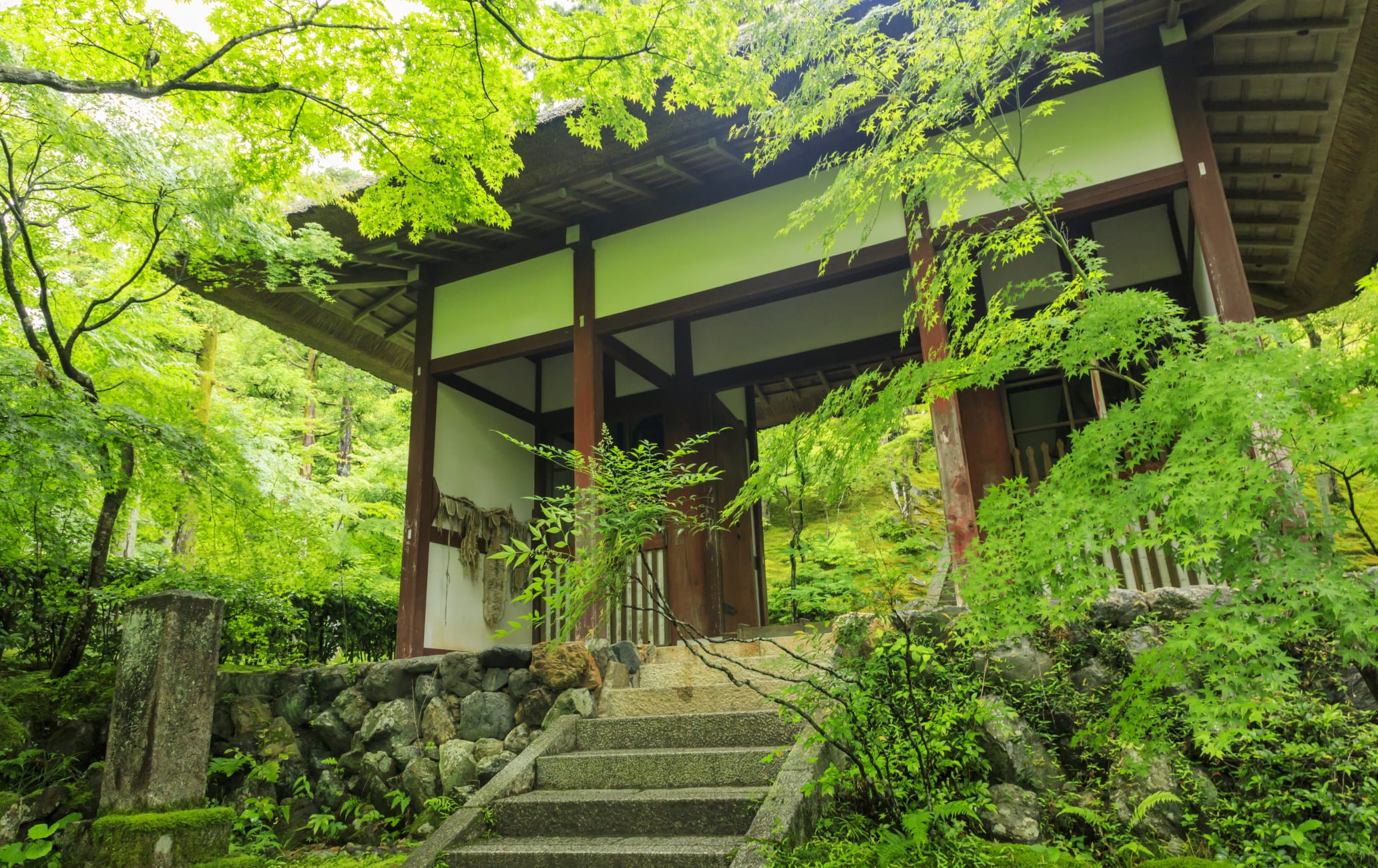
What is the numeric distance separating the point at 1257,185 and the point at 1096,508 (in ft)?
19.6

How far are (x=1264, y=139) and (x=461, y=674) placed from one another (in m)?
7.20

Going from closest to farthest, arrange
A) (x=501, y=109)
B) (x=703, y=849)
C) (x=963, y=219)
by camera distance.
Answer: (x=703, y=849) < (x=501, y=109) < (x=963, y=219)

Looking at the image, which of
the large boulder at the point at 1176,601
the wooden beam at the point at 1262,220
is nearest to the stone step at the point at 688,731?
the large boulder at the point at 1176,601

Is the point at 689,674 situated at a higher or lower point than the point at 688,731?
higher

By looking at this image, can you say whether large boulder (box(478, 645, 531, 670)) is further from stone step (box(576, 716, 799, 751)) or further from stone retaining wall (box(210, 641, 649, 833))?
stone step (box(576, 716, 799, 751))

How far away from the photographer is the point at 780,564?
13.2 m

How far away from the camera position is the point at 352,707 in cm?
550

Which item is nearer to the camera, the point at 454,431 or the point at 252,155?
the point at 252,155

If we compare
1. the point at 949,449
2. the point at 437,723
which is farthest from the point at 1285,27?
the point at 437,723

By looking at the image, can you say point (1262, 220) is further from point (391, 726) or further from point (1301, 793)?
point (391, 726)

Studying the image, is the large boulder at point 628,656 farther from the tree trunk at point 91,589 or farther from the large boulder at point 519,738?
the tree trunk at point 91,589

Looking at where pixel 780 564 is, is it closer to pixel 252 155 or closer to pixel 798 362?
pixel 798 362

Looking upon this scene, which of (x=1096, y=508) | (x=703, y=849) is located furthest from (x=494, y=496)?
(x=1096, y=508)

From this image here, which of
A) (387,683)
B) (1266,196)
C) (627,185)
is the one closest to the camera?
(387,683)
